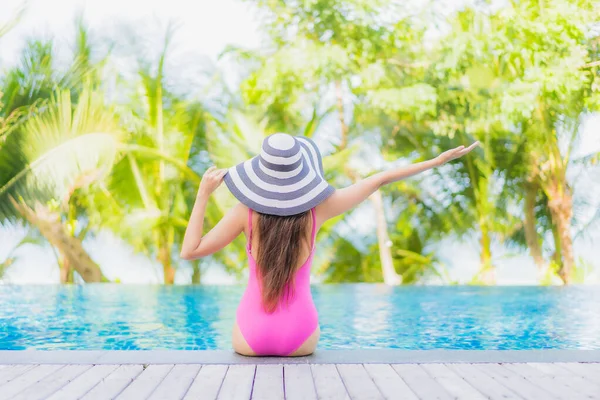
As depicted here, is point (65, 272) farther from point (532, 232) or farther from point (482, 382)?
point (482, 382)

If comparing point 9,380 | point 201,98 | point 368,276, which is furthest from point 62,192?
point 9,380

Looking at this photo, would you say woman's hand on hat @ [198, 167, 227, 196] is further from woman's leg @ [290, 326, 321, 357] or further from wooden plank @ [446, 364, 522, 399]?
wooden plank @ [446, 364, 522, 399]

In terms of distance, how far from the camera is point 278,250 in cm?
253

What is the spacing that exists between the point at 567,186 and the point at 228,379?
1058 cm

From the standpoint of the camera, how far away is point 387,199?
12539 mm

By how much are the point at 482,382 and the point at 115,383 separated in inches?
46.0

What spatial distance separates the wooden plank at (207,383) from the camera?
1981mm

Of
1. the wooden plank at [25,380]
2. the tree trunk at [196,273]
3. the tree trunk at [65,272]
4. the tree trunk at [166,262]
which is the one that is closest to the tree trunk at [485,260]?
the tree trunk at [196,273]

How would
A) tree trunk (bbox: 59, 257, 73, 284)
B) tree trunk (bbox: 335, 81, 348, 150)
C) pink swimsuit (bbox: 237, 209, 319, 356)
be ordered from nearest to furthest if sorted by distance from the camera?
pink swimsuit (bbox: 237, 209, 319, 356) < tree trunk (bbox: 59, 257, 73, 284) < tree trunk (bbox: 335, 81, 348, 150)

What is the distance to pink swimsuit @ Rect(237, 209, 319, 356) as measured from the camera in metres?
2.59

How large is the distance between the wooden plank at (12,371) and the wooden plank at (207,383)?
23.8 inches

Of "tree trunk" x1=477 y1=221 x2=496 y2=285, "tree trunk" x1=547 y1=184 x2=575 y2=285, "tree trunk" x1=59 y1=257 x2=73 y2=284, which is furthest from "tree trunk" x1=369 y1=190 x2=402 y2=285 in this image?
"tree trunk" x1=59 y1=257 x2=73 y2=284

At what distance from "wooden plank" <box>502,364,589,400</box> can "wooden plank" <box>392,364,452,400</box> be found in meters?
0.32

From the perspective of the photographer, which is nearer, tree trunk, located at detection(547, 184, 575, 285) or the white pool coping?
the white pool coping
